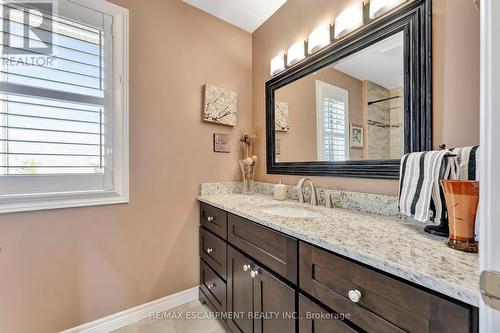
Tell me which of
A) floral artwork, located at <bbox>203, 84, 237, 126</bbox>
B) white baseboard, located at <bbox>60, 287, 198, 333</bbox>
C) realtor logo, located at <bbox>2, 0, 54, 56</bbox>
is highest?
realtor logo, located at <bbox>2, 0, 54, 56</bbox>

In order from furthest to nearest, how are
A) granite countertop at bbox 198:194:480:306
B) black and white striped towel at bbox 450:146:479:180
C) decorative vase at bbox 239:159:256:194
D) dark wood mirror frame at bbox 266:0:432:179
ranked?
decorative vase at bbox 239:159:256:194, dark wood mirror frame at bbox 266:0:432:179, black and white striped towel at bbox 450:146:479:180, granite countertop at bbox 198:194:480:306

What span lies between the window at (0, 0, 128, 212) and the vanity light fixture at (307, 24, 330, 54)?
4.32 ft

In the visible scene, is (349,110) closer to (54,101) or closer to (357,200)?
(357,200)

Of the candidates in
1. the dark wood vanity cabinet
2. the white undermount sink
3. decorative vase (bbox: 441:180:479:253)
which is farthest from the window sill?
decorative vase (bbox: 441:180:479:253)

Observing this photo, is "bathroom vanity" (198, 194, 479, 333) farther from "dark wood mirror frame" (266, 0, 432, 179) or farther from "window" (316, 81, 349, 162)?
"window" (316, 81, 349, 162)

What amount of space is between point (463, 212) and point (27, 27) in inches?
87.7

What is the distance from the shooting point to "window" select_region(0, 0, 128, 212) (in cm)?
122

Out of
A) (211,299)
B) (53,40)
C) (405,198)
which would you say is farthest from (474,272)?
(53,40)

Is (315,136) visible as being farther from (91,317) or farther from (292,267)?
(91,317)

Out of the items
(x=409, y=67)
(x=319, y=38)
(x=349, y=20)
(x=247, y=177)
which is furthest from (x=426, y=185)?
(x=247, y=177)

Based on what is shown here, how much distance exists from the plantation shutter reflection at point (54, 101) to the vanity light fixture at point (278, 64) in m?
1.27

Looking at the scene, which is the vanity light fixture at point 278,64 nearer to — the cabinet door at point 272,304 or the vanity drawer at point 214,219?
the vanity drawer at point 214,219

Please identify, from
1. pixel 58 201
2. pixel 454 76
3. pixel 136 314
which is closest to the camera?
pixel 454 76

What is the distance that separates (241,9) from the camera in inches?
74.6
